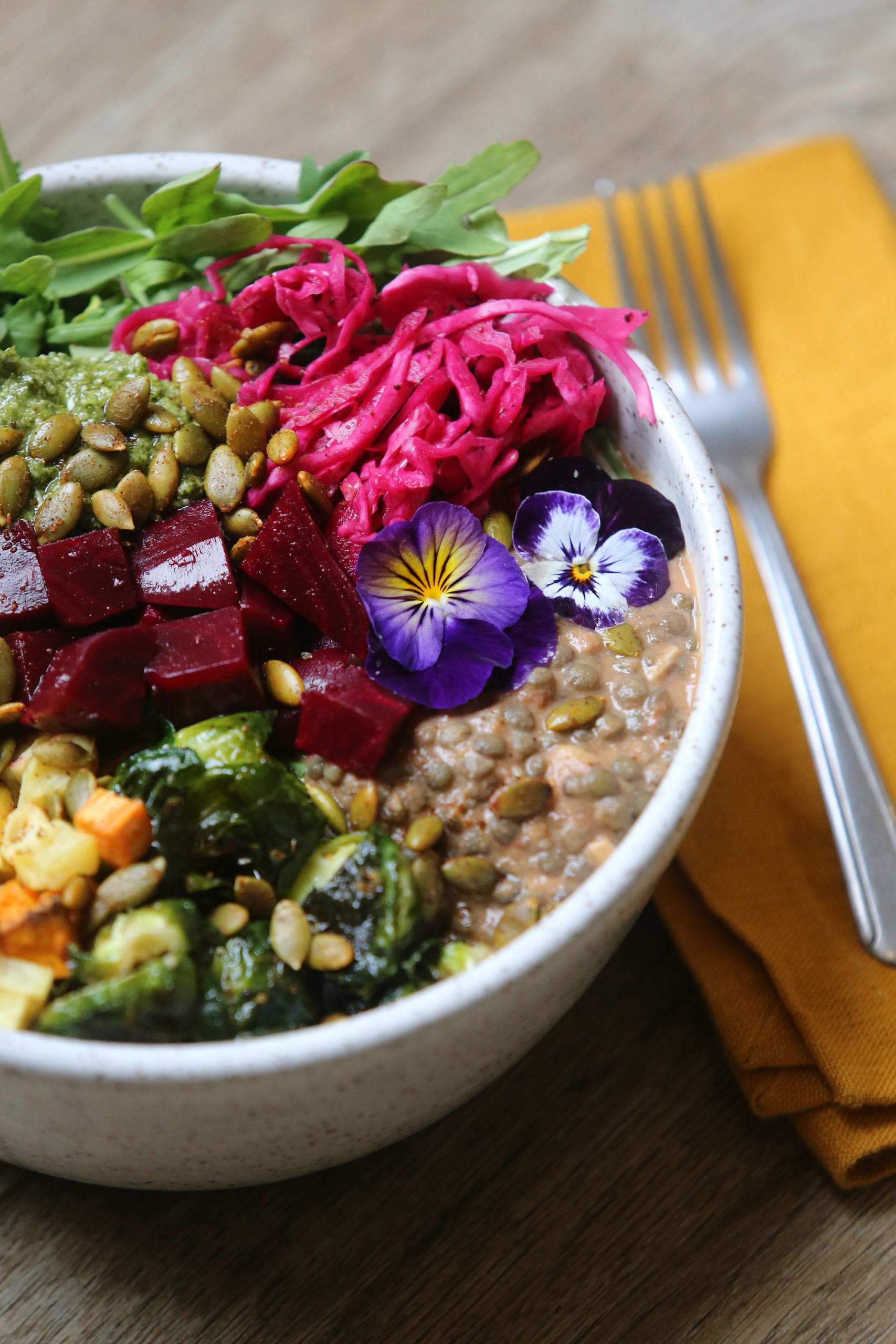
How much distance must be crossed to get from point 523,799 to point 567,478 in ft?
2.28

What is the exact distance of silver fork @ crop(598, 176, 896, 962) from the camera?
226 cm

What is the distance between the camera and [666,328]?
9.89 feet

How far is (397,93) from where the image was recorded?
3.65 meters

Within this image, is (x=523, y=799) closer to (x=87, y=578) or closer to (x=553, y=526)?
(x=553, y=526)

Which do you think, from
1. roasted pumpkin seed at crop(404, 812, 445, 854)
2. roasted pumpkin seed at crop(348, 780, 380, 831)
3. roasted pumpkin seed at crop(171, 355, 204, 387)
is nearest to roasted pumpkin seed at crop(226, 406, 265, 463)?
roasted pumpkin seed at crop(171, 355, 204, 387)

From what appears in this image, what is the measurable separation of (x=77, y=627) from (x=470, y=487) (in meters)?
0.76

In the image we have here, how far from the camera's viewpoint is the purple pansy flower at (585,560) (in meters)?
2.02

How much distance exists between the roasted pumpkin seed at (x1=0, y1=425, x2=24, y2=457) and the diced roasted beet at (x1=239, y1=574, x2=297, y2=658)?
19.8 inches

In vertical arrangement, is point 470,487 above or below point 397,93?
below

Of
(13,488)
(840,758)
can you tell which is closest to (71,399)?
(13,488)

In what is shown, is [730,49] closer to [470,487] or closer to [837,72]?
[837,72]

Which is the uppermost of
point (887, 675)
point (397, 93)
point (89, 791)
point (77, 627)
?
point (397, 93)

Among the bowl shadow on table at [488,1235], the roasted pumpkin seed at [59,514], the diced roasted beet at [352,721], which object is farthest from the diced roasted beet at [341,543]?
the bowl shadow on table at [488,1235]

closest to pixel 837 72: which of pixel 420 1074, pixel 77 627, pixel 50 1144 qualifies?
pixel 77 627
